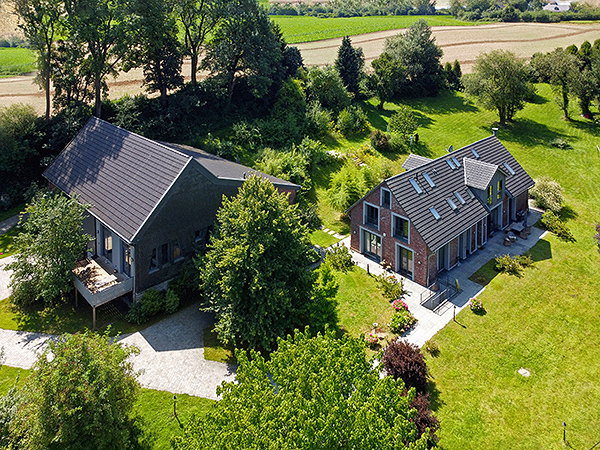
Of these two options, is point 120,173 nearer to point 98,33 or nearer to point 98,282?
point 98,282

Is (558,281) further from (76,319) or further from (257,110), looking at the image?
(257,110)

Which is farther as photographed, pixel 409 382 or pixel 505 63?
pixel 505 63

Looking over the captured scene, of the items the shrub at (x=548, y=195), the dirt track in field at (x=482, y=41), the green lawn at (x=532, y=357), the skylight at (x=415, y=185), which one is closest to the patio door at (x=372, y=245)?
the skylight at (x=415, y=185)

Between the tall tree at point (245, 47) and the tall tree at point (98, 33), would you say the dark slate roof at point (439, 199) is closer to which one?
the tall tree at point (245, 47)

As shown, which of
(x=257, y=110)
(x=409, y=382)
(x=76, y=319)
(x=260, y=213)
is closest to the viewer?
(x=409, y=382)

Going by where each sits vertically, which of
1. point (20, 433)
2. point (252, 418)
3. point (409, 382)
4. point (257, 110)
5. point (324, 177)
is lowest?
point (409, 382)

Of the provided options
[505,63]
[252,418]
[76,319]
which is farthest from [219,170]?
[505,63]
